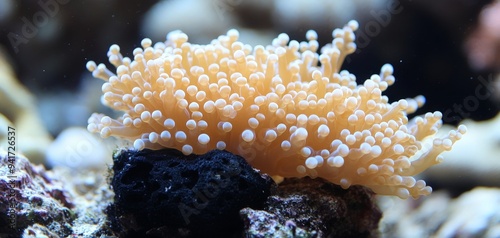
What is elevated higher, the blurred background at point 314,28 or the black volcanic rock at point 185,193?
the blurred background at point 314,28

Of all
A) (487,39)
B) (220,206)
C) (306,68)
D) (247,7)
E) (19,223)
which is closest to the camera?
(220,206)

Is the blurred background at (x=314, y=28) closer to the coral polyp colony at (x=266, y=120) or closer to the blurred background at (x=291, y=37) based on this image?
the blurred background at (x=291, y=37)

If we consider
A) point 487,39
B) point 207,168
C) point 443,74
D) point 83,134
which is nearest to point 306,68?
point 207,168

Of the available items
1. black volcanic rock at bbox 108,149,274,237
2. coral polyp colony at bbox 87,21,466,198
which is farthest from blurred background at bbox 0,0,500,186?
black volcanic rock at bbox 108,149,274,237

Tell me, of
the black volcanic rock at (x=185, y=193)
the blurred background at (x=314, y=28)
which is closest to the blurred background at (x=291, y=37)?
the blurred background at (x=314, y=28)

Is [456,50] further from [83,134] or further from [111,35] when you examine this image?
[83,134]

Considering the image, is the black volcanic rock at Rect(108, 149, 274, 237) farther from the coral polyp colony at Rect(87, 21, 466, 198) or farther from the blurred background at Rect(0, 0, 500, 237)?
the blurred background at Rect(0, 0, 500, 237)
